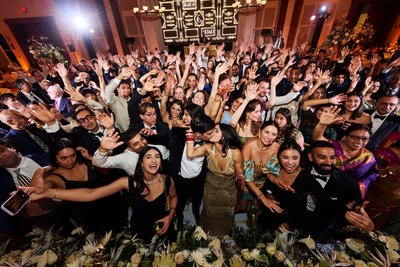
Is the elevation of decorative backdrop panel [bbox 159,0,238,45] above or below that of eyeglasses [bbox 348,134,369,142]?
above

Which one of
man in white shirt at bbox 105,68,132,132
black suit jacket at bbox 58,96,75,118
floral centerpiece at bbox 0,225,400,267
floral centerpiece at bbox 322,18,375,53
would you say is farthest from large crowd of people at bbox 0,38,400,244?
floral centerpiece at bbox 322,18,375,53

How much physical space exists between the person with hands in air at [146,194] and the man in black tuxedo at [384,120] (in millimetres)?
3288

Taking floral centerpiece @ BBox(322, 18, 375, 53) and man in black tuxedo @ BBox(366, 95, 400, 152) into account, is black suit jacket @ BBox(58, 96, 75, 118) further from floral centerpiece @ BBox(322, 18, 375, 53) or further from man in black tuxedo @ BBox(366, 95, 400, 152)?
floral centerpiece @ BBox(322, 18, 375, 53)

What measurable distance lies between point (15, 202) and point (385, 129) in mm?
4472

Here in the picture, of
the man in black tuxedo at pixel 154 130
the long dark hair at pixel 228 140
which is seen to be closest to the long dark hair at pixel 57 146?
the man in black tuxedo at pixel 154 130

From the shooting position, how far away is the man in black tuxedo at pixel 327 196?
1745 millimetres

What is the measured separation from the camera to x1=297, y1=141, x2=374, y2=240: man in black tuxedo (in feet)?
5.72

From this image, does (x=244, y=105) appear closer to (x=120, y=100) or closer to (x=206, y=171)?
(x=206, y=171)

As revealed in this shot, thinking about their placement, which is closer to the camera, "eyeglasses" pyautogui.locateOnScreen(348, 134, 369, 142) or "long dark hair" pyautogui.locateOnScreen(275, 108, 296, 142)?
"eyeglasses" pyautogui.locateOnScreen(348, 134, 369, 142)

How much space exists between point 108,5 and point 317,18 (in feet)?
44.6

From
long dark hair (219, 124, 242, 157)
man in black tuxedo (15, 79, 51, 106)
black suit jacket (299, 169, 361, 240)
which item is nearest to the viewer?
black suit jacket (299, 169, 361, 240)

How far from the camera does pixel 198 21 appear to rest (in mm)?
11703

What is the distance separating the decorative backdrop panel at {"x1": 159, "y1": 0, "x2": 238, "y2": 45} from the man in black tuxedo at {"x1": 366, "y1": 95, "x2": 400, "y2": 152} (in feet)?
33.9

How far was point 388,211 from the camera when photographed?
76.1 inches
